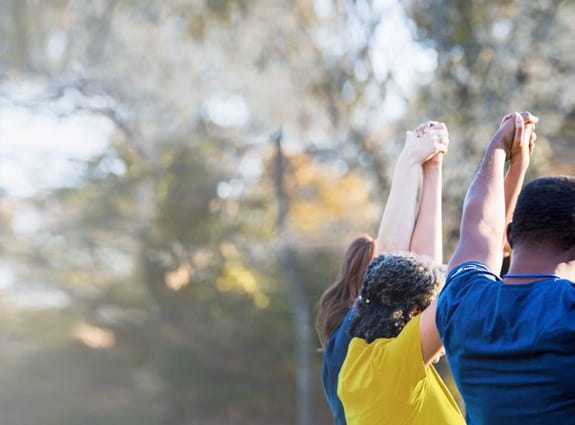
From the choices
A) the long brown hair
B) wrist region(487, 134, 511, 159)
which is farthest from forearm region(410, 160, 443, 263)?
wrist region(487, 134, 511, 159)

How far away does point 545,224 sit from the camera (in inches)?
74.6

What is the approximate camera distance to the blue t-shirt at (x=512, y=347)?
1.77 m

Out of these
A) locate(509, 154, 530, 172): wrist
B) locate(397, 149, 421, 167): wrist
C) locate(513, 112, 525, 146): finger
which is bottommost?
locate(509, 154, 530, 172): wrist

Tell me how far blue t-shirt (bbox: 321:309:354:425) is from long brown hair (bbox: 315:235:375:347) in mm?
53

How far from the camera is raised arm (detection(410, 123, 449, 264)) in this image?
2.74 metres

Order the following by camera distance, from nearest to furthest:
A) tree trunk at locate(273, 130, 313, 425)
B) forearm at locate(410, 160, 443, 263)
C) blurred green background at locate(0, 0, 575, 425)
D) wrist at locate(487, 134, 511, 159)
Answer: wrist at locate(487, 134, 511, 159) → forearm at locate(410, 160, 443, 263) → blurred green background at locate(0, 0, 575, 425) → tree trunk at locate(273, 130, 313, 425)

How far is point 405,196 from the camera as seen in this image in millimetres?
2805

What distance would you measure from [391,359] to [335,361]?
0.44 metres

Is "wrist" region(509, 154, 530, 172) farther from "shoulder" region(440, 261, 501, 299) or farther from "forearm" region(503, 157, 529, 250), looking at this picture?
"shoulder" region(440, 261, 501, 299)

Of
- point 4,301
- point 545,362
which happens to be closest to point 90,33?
point 4,301

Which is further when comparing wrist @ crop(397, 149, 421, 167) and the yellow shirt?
wrist @ crop(397, 149, 421, 167)

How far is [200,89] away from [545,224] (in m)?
12.3

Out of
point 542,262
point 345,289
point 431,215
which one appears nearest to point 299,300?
point 345,289

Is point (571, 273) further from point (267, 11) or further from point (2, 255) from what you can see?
point (2, 255)
